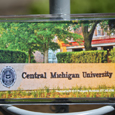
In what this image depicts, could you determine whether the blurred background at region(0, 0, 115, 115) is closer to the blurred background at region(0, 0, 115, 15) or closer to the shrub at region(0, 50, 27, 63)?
the blurred background at region(0, 0, 115, 15)

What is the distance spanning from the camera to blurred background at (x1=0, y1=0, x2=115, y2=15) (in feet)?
18.8

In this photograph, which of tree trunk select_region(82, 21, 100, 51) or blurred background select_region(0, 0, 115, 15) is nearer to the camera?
tree trunk select_region(82, 21, 100, 51)

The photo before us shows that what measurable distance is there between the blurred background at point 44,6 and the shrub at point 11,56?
11.7 ft

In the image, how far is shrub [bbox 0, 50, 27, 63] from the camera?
276 centimetres

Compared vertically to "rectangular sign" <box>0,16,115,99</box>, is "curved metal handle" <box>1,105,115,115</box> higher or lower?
lower

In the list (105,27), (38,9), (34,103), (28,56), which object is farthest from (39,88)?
(38,9)

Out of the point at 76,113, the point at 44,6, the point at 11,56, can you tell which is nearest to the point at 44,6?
the point at 44,6

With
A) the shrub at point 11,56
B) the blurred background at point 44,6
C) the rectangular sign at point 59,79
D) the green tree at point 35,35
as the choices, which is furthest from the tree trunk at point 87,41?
the blurred background at point 44,6

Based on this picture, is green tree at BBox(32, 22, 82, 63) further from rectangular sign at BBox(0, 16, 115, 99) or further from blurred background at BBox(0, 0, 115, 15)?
blurred background at BBox(0, 0, 115, 15)

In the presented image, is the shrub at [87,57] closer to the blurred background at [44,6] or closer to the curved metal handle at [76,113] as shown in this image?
the curved metal handle at [76,113]

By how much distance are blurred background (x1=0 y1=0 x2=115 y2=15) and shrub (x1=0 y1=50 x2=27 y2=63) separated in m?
3.57

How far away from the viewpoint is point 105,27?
110 inches

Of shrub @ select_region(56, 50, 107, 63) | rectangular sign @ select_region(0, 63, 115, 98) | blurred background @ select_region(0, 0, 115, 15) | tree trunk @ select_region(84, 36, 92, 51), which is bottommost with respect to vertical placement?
rectangular sign @ select_region(0, 63, 115, 98)

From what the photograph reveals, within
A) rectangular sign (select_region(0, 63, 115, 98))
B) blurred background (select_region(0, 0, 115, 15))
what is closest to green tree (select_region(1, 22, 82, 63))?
rectangular sign (select_region(0, 63, 115, 98))
